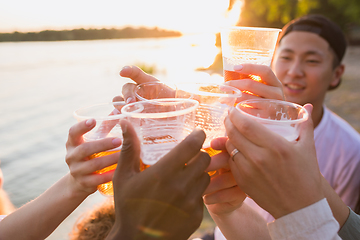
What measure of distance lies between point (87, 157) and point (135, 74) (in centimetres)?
76

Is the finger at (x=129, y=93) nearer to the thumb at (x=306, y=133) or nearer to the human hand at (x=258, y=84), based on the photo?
the human hand at (x=258, y=84)

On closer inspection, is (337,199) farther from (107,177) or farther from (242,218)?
(107,177)

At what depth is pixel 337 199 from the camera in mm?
1630

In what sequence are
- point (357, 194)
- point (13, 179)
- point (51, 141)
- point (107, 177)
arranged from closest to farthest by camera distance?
point (107, 177) → point (357, 194) → point (13, 179) → point (51, 141)

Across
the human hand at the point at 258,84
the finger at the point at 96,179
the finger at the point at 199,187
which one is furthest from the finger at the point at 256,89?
the finger at the point at 96,179

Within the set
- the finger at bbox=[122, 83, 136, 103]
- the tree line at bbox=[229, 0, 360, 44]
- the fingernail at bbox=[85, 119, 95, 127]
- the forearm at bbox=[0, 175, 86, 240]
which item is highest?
the tree line at bbox=[229, 0, 360, 44]

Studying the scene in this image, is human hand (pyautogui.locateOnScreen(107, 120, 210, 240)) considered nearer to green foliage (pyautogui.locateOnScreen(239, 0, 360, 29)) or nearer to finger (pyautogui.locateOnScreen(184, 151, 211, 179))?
finger (pyautogui.locateOnScreen(184, 151, 211, 179))

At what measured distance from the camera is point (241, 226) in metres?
2.02

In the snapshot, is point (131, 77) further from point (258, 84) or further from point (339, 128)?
point (339, 128)

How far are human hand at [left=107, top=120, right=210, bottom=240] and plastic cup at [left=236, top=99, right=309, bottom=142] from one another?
0.51 metres

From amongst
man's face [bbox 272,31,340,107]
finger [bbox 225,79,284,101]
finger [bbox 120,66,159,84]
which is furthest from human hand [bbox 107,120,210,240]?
man's face [bbox 272,31,340,107]

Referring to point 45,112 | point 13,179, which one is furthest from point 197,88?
point 45,112

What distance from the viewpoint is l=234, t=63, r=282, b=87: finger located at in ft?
5.44

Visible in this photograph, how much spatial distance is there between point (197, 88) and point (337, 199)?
126 centimetres
